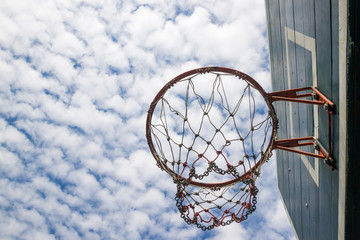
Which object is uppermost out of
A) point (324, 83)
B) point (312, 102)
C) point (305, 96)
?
point (305, 96)

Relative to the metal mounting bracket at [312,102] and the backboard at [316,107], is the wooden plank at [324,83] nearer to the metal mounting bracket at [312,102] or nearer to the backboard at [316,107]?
the backboard at [316,107]

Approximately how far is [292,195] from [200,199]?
269 cm

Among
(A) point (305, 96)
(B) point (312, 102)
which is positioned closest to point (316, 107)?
(A) point (305, 96)

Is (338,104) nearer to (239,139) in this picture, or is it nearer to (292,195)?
(239,139)

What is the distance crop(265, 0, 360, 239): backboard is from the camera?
143 inches

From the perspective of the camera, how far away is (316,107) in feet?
15.9

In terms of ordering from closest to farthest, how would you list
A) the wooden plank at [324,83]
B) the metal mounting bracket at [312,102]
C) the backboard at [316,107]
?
the backboard at [316,107] < the wooden plank at [324,83] < the metal mounting bracket at [312,102]

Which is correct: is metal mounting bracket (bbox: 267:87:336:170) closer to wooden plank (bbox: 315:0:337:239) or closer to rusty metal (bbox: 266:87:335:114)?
rusty metal (bbox: 266:87:335:114)

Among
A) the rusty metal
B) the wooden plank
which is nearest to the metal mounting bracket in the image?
the rusty metal

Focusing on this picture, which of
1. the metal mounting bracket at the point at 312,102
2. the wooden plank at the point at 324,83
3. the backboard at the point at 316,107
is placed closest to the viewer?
the backboard at the point at 316,107

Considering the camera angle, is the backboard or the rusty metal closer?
the backboard

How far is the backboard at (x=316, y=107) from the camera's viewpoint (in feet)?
11.9

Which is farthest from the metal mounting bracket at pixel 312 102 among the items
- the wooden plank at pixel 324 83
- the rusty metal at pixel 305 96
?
the wooden plank at pixel 324 83

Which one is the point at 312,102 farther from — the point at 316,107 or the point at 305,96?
the point at 305,96
